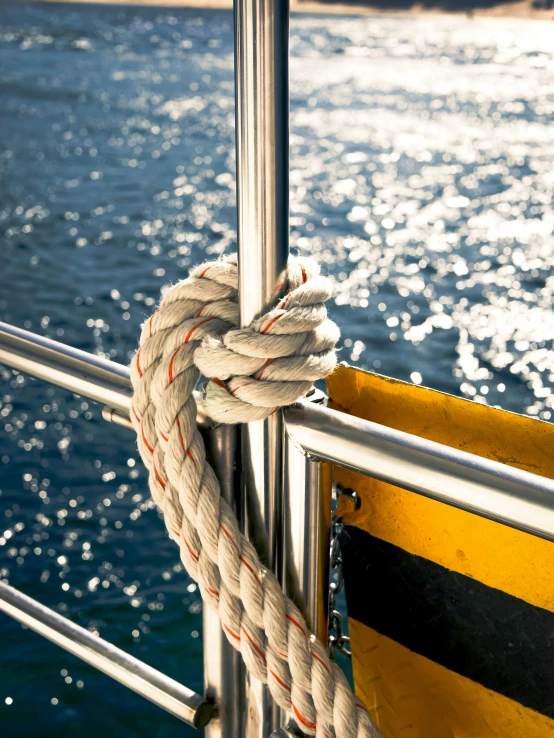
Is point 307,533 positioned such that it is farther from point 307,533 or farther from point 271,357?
point 271,357

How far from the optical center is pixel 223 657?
0.74 metres

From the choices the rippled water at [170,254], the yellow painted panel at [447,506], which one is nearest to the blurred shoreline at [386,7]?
the rippled water at [170,254]

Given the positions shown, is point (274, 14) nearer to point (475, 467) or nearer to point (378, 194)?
point (475, 467)

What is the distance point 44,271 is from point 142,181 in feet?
8.13

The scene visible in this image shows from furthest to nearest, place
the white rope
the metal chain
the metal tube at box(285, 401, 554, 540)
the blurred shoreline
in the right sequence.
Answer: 1. the blurred shoreline
2. the metal chain
3. the white rope
4. the metal tube at box(285, 401, 554, 540)

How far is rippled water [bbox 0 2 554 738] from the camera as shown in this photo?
3262 millimetres

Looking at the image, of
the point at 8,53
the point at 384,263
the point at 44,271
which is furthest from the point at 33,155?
the point at 8,53

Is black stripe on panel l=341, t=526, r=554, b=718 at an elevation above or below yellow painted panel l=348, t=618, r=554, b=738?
above

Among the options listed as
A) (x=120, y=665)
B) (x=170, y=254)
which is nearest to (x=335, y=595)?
(x=120, y=665)

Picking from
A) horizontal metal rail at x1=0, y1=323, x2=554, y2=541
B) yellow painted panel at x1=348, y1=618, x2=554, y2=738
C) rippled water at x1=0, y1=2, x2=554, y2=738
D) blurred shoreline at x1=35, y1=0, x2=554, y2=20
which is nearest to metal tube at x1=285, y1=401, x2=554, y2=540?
horizontal metal rail at x1=0, y1=323, x2=554, y2=541

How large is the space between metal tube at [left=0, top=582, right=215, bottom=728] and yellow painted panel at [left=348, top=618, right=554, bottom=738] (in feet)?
0.53

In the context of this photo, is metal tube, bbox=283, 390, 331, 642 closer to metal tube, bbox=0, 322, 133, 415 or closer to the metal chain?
the metal chain

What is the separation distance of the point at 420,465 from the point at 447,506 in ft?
0.49

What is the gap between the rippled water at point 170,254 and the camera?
3.26m
